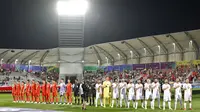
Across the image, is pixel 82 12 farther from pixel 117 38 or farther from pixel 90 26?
pixel 117 38

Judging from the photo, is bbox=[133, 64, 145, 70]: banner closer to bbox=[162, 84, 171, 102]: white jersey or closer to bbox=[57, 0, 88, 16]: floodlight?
bbox=[57, 0, 88, 16]: floodlight

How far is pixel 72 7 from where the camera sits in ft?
158

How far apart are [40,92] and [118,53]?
143 ft

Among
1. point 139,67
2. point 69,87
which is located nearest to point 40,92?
point 69,87

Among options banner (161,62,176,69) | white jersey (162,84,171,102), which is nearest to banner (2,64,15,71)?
banner (161,62,176,69)

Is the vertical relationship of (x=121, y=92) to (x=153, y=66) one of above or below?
below

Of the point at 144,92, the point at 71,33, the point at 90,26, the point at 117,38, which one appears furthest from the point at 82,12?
the point at 144,92

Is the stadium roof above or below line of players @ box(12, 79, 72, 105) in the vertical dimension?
above

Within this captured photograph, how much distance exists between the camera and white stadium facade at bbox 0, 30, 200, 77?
54.1m

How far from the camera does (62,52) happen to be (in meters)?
60.4

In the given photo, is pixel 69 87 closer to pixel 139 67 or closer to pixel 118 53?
pixel 139 67

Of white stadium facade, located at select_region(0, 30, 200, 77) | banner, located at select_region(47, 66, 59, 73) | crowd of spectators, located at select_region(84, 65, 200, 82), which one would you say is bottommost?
crowd of spectators, located at select_region(84, 65, 200, 82)

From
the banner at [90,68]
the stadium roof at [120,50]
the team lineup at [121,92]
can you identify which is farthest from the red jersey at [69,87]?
the banner at [90,68]

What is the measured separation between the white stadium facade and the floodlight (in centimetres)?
808
